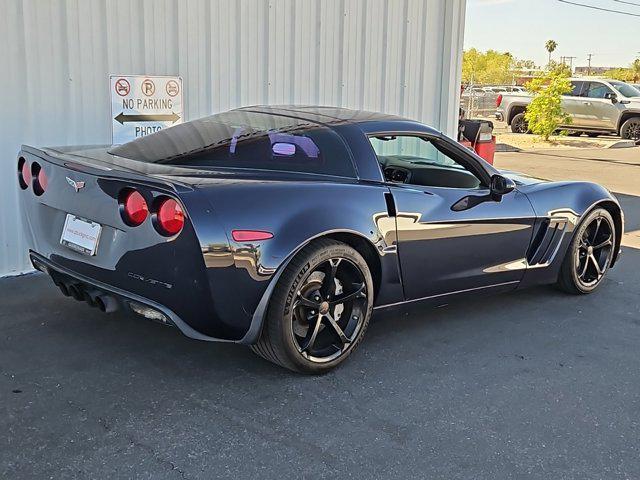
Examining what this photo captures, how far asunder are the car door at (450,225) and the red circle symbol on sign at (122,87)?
242 cm

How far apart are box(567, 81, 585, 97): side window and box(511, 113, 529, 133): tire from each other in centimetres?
185

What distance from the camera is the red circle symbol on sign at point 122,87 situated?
5918 millimetres

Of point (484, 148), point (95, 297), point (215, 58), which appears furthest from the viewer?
point (484, 148)

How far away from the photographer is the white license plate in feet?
11.6

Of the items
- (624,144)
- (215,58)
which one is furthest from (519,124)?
(215,58)

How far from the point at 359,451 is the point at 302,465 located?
273mm

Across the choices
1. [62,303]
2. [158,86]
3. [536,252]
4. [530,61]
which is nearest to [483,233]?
[536,252]

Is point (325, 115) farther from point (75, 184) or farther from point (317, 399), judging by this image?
point (317, 399)

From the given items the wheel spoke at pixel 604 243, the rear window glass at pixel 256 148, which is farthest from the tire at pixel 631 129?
the rear window glass at pixel 256 148

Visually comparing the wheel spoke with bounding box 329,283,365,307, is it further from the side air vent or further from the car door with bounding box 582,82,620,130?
the car door with bounding box 582,82,620,130

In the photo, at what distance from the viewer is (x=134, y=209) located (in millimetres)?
3361

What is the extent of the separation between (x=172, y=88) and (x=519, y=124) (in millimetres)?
19739

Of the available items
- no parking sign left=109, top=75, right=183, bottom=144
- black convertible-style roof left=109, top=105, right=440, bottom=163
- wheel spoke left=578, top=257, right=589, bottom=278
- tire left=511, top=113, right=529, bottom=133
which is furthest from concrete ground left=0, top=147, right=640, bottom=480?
tire left=511, top=113, right=529, bottom=133

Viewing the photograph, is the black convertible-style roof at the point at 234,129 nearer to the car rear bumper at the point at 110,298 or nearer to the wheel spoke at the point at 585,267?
the car rear bumper at the point at 110,298
